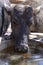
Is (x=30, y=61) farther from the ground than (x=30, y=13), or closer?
closer

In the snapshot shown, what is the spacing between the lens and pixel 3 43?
2.39m

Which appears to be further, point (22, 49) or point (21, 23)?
point (21, 23)

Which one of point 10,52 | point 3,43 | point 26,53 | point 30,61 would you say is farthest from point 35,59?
point 3,43

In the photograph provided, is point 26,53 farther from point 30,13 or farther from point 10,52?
point 30,13

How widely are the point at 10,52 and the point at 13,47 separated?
109 mm

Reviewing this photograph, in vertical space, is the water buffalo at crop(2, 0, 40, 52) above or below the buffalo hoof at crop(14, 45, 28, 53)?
above

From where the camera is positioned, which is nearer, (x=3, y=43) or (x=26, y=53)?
(x=26, y=53)

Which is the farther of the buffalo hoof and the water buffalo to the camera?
the water buffalo

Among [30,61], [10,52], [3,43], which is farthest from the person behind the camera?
[3,43]

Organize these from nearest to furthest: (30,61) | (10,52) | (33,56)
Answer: (30,61), (33,56), (10,52)

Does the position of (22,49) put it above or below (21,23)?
below

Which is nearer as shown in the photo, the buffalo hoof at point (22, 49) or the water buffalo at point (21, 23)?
the buffalo hoof at point (22, 49)

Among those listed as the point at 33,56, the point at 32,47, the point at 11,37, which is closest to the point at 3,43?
the point at 11,37

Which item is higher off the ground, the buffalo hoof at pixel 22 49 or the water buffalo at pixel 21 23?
the water buffalo at pixel 21 23
